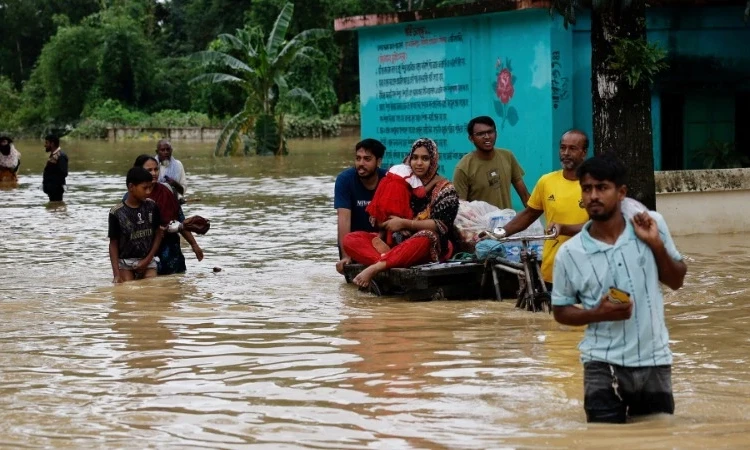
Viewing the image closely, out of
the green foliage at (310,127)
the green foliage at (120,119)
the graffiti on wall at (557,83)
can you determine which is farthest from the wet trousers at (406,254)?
the green foliage at (120,119)

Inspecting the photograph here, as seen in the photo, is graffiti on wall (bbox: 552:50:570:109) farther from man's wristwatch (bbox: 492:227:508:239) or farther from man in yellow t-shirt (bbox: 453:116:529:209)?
man's wristwatch (bbox: 492:227:508:239)

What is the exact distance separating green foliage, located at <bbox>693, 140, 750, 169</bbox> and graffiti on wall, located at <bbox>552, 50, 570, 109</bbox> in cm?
216

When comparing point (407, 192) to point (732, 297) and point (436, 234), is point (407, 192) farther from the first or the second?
point (732, 297)

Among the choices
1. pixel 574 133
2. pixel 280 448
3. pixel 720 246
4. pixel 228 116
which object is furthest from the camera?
pixel 228 116

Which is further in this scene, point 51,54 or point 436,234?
point 51,54

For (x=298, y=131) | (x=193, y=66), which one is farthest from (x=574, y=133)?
(x=193, y=66)

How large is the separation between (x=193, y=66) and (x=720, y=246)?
57.1 meters

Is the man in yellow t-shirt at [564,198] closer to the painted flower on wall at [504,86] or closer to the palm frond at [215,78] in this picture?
the painted flower on wall at [504,86]

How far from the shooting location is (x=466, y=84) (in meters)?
15.8

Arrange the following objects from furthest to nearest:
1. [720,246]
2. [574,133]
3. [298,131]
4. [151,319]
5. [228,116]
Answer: [228,116]
[298,131]
[720,246]
[151,319]
[574,133]

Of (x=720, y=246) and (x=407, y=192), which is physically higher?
(x=407, y=192)

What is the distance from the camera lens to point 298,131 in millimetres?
53406

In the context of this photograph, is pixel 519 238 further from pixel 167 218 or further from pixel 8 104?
pixel 8 104

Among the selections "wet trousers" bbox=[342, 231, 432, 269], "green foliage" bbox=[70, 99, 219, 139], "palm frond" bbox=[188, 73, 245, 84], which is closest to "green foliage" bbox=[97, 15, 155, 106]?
"green foliage" bbox=[70, 99, 219, 139]
